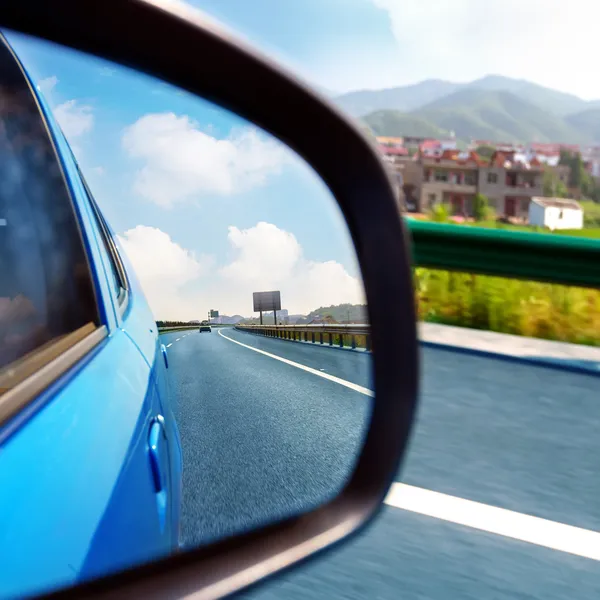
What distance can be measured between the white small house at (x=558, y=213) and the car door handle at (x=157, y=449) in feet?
32.6

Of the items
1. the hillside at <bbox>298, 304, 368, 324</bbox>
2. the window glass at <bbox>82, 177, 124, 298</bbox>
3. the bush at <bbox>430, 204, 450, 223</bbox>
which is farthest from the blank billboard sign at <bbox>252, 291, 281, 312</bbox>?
the bush at <bbox>430, 204, 450, 223</bbox>

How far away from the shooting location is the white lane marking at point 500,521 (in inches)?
117

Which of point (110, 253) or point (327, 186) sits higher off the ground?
point (327, 186)

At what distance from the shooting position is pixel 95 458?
3.89 feet

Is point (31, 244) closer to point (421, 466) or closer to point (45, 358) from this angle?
point (45, 358)

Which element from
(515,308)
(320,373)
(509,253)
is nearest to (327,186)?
(320,373)

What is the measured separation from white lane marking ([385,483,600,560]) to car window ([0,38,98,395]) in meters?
1.83

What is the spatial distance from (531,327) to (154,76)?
19.3 ft

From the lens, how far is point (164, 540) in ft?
4.26

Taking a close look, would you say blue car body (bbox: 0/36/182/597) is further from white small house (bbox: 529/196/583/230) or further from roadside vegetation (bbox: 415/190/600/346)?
white small house (bbox: 529/196/583/230)

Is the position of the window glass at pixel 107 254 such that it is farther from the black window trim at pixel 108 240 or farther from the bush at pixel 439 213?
the bush at pixel 439 213

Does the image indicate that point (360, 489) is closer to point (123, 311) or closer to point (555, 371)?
point (123, 311)

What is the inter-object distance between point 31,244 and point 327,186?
0.52m

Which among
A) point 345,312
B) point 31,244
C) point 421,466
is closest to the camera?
point 31,244
